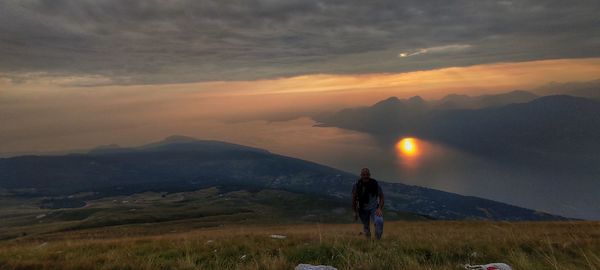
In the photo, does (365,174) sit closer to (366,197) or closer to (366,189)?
(366,189)

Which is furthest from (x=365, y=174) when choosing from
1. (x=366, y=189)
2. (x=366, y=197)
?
(x=366, y=197)

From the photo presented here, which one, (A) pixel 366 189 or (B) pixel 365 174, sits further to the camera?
(A) pixel 366 189

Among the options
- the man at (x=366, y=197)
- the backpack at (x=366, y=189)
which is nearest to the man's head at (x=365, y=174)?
the man at (x=366, y=197)

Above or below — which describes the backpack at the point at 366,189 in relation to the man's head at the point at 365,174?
below

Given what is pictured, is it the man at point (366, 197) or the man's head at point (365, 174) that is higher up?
the man's head at point (365, 174)

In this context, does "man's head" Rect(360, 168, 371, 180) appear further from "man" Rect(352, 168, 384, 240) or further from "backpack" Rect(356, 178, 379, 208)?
"backpack" Rect(356, 178, 379, 208)

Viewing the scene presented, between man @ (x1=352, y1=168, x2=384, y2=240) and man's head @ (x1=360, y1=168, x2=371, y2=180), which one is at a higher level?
man's head @ (x1=360, y1=168, x2=371, y2=180)

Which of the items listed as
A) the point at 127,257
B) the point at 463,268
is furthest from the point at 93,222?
the point at 463,268

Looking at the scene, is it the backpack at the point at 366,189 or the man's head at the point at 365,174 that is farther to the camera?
the backpack at the point at 366,189

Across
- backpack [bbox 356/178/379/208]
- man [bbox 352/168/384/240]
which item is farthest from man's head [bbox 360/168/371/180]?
backpack [bbox 356/178/379/208]

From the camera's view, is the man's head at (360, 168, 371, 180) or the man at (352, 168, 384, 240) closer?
the man's head at (360, 168, 371, 180)

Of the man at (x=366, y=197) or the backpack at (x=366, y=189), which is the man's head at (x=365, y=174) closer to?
the man at (x=366, y=197)

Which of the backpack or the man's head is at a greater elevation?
the man's head

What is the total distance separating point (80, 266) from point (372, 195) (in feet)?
34.4
